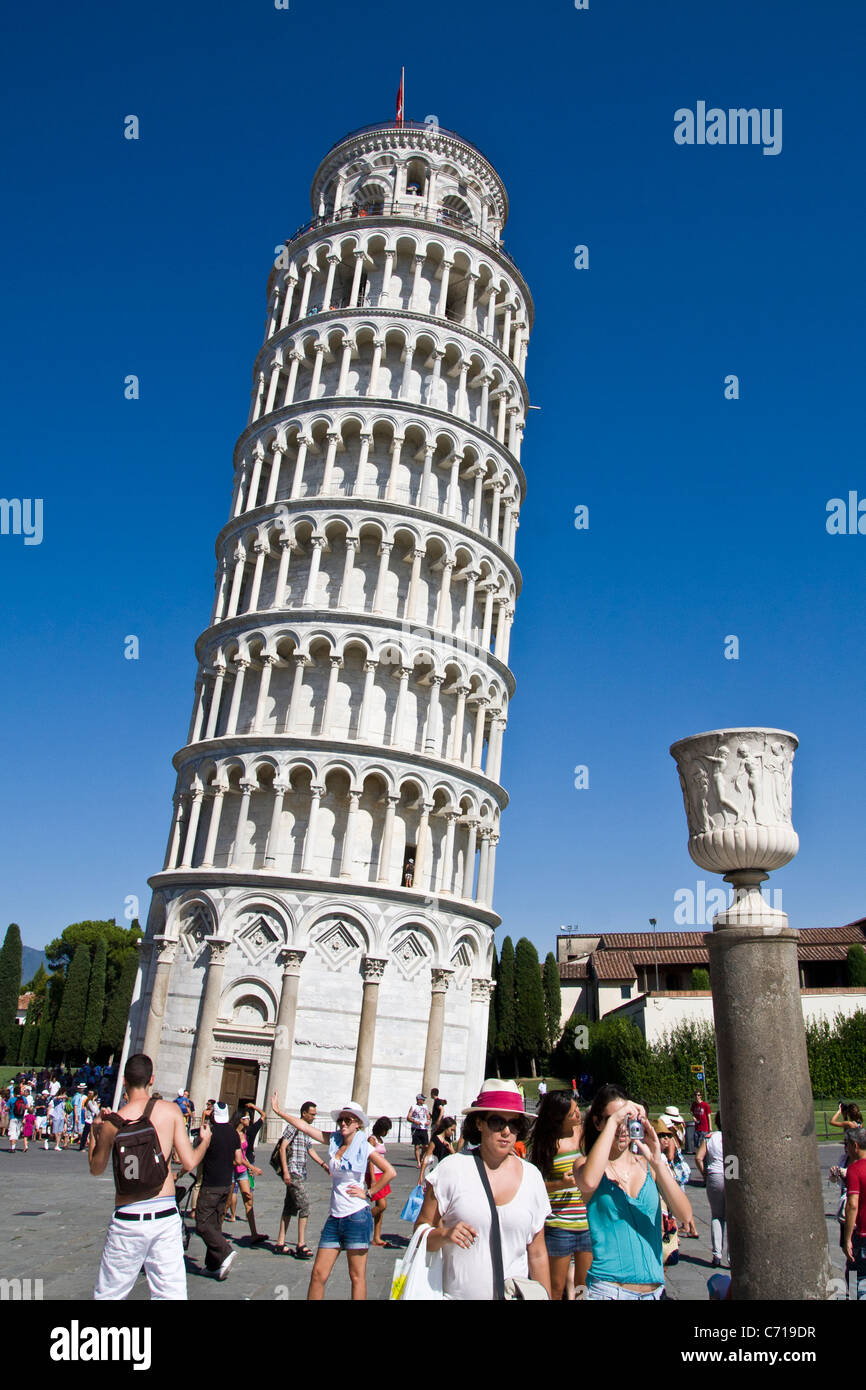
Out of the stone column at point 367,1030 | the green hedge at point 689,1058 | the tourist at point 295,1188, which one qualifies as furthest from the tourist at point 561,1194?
the green hedge at point 689,1058

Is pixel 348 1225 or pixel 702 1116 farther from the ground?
pixel 348 1225

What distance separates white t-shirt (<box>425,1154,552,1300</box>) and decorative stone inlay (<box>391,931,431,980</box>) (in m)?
24.9

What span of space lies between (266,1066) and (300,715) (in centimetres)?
1151

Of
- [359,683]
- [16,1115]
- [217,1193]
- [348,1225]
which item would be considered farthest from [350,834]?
[348,1225]

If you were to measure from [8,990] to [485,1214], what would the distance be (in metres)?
75.4

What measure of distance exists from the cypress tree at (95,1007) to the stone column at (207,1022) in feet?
139

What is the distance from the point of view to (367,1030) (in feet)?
90.6

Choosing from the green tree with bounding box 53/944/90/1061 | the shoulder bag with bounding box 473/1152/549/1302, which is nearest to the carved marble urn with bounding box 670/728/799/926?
the shoulder bag with bounding box 473/1152/549/1302

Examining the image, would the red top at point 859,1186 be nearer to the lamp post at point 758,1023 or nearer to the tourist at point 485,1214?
the lamp post at point 758,1023

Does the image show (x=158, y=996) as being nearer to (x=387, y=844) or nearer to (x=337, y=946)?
(x=337, y=946)
